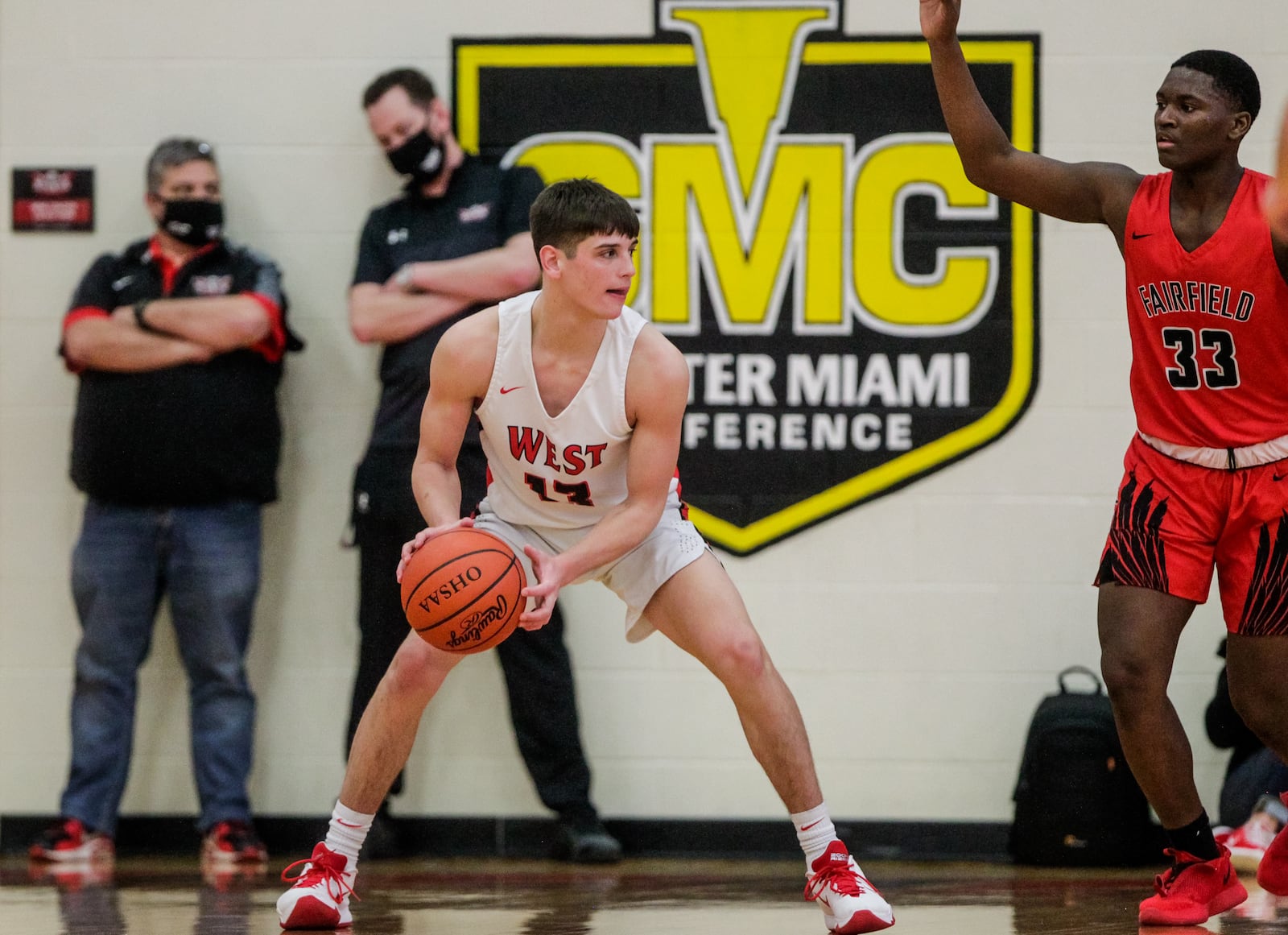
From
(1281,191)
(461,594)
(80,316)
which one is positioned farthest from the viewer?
(80,316)

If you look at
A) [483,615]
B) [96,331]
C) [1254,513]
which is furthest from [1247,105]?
[96,331]

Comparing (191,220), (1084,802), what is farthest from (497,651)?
(1084,802)

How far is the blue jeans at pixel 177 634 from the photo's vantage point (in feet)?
17.8

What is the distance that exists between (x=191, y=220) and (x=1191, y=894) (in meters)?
3.72

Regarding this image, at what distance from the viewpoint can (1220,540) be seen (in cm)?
361

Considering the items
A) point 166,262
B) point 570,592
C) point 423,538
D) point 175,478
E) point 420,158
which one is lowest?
point 570,592

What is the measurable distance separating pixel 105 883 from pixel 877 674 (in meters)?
2.57

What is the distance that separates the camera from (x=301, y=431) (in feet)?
18.8

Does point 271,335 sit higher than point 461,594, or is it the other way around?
point 271,335

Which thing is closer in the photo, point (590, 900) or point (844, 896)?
point (844, 896)

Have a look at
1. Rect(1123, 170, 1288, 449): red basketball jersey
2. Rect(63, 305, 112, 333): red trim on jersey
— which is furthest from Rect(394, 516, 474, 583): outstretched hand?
Rect(63, 305, 112, 333): red trim on jersey

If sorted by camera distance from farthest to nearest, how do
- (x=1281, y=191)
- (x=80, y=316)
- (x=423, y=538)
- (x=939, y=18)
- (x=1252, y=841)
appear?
(x=80, y=316)
(x=1252, y=841)
(x=939, y=18)
(x=423, y=538)
(x=1281, y=191)

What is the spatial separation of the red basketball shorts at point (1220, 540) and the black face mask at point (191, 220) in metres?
3.26

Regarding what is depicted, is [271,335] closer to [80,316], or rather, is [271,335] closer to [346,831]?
[80,316]
